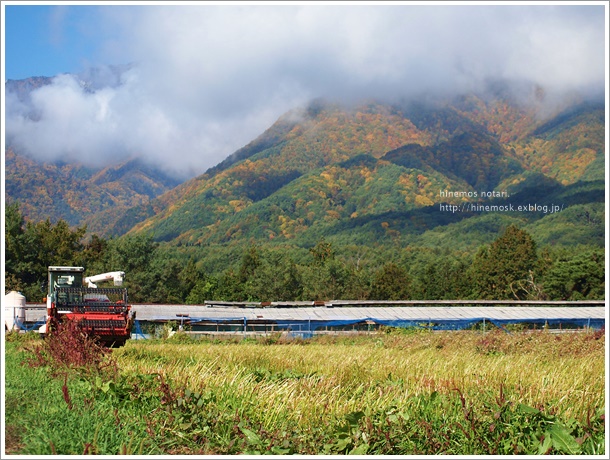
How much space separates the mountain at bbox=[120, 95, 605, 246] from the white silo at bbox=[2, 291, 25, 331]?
245 ft

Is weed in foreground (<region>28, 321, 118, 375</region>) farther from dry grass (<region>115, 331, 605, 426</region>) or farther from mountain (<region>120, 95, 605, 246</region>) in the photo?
mountain (<region>120, 95, 605, 246</region>)

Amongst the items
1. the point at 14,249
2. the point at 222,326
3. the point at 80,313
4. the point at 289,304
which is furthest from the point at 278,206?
the point at 80,313

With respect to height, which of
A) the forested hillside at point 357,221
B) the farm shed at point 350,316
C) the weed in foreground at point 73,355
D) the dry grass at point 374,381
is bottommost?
the farm shed at point 350,316

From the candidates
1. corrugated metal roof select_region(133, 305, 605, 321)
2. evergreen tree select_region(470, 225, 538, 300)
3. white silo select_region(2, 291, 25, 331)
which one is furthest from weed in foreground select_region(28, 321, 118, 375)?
evergreen tree select_region(470, 225, 538, 300)

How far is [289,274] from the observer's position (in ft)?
189

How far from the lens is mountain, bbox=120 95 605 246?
116062 mm

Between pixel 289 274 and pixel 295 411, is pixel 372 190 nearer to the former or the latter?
pixel 289 274

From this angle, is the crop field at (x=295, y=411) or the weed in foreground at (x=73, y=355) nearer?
the crop field at (x=295, y=411)

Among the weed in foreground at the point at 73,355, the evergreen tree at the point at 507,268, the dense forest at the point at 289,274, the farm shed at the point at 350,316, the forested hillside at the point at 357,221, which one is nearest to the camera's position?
the weed in foreground at the point at 73,355

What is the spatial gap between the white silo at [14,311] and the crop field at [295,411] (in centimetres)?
1268

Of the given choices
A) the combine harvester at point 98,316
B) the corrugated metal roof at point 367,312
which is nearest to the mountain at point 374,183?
the corrugated metal roof at point 367,312

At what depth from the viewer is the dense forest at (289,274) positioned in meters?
47.6

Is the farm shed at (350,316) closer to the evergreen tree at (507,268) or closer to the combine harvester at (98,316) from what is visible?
the combine harvester at (98,316)

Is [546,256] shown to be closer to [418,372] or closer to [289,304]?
[289,304]
